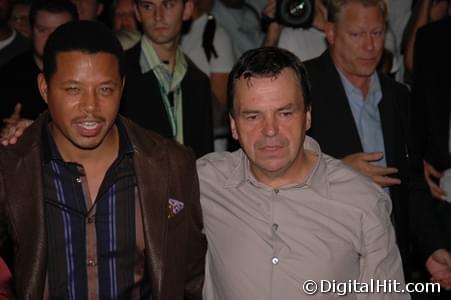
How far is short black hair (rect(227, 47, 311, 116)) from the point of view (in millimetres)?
2883

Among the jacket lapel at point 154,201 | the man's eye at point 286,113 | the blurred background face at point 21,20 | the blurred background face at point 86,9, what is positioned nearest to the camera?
the man's eye at point 286,113

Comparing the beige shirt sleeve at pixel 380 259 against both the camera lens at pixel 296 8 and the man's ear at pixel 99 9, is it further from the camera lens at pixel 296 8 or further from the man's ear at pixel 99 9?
the man's ear at pixel 99 9

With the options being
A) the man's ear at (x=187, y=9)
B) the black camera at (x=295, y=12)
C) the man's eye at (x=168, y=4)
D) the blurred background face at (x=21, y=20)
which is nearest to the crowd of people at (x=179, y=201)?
the man's eye at (x=168, y=4)

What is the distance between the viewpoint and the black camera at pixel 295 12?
515 cm

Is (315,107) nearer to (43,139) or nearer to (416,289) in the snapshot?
(416,289)

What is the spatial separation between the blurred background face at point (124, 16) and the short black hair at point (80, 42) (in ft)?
8.88

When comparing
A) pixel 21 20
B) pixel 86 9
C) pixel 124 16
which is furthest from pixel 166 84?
pixel 21 20

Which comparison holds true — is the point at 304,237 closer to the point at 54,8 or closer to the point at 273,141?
the point at 273,141

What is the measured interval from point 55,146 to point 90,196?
0.80 ft

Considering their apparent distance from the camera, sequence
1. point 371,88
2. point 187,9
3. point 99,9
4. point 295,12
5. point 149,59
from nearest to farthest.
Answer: point 371,88 → point 149,59 → point 187,9 → point 295,12 → point 99,9

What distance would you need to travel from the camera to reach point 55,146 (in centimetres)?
308

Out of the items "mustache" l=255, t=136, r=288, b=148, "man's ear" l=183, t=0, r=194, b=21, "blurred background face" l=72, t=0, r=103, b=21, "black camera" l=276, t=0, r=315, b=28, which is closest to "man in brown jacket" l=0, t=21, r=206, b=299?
"mustache" l=255, t=136, r=288, b=148

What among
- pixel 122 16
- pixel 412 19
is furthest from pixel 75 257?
pixel 412 19

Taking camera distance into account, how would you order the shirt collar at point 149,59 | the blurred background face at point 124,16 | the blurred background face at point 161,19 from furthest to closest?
the blurred background face at point 124,16, the blurred background face at point 161,19, the shirt collar at point 149,59
